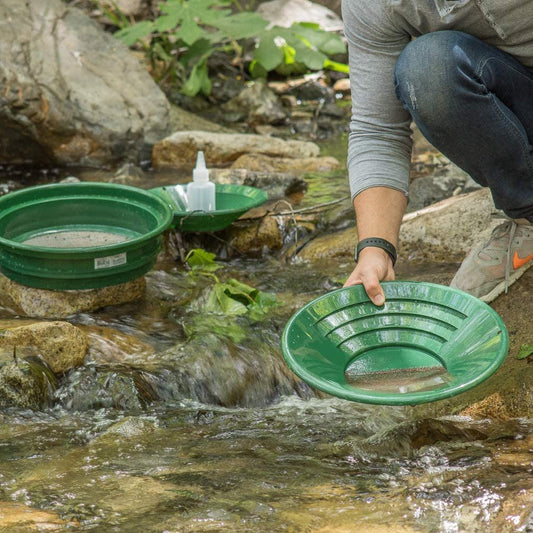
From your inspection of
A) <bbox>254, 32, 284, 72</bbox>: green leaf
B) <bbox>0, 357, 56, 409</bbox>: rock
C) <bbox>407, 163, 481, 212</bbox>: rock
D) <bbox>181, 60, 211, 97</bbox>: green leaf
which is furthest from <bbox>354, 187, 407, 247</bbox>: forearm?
<bbox>181, 60, 211, 97</bbox>: green leaf

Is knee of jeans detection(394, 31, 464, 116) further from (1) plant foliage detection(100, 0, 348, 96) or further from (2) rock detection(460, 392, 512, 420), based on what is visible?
(1) plant foliage detection(100, 0, 348, 96)

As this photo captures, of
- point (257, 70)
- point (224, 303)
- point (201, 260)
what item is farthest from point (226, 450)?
point (257, 70)

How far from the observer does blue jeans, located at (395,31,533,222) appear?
2227mm

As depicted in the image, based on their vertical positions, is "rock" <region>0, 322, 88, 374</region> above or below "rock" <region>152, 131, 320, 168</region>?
below

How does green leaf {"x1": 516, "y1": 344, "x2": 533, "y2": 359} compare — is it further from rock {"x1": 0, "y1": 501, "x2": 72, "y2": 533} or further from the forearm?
rock {"x1": 0, "y1": 501, "x2": 72, "y2": 533}

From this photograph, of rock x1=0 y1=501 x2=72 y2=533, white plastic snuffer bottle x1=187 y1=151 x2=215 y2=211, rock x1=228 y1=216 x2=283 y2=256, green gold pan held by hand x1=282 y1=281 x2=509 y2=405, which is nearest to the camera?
rock x1=0 y1=501 x2=72 y2=533

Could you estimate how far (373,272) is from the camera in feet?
7.23

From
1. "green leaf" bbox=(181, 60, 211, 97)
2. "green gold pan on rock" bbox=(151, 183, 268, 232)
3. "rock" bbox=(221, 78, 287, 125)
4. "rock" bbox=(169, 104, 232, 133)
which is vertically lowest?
"green gold pan on rock" bbox=(151, 183, 268, 232)

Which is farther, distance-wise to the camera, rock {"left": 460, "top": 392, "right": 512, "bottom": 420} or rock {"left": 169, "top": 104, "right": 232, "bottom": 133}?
rock {"left": 169, "top": 104, "right": 232, "bottom": 133}

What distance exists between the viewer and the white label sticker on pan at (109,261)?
10.0 feet

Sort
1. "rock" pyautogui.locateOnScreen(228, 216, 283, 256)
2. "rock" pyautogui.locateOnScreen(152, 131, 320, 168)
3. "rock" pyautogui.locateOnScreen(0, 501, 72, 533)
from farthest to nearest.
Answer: "rock" pyautogui.locateOnScreen(152, 131, 320, 168)
"rock" pyautogui.locateOnScreen(228, 216, 283, 256)
"rock" pyautogui.locateOnScreen(0, 501, 72, 533)

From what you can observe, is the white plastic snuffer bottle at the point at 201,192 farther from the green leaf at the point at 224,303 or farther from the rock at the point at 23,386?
the rock at the point at 23,386

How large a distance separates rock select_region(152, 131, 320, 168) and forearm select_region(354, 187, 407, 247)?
3.40 metres

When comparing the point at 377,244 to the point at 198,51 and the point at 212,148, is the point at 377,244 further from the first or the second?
the point at 198,51
